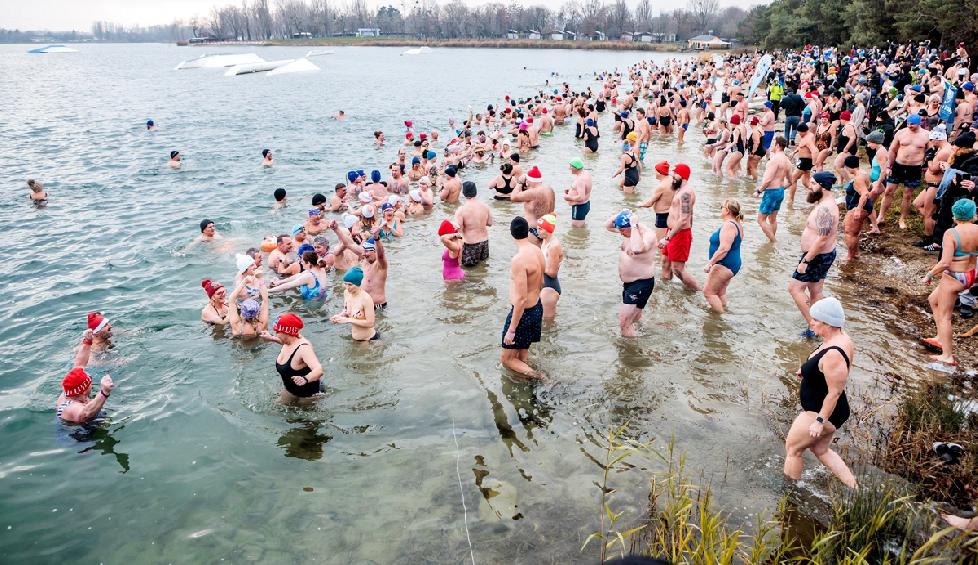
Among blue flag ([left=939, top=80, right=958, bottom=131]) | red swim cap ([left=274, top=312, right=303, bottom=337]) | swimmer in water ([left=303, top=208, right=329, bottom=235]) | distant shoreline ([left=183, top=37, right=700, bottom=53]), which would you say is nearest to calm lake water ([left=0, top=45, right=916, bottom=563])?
red swim cap ([left=274, top=312, right=303, bottom=337])

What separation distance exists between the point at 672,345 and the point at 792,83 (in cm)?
2348

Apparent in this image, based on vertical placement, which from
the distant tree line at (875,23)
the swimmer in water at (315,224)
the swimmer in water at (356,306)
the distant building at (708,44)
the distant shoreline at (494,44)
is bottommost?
the swimmer in water at (356,306)

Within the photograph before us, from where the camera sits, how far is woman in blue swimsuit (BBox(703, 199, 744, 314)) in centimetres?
696

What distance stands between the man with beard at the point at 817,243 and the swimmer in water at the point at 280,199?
11.0 meters

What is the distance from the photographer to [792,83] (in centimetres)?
2520

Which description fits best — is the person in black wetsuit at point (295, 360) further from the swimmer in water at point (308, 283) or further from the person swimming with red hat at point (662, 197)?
the person swimming with red hat at point (662, 197)

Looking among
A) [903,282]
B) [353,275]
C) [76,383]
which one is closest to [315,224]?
[353,275]

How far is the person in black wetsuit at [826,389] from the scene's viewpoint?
4203 millimetres

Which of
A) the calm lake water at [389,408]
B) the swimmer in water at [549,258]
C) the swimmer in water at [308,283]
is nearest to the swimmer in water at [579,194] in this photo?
the calm lake water at [389,408]

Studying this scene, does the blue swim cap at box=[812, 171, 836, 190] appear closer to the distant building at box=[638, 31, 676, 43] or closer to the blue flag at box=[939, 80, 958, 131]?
the blue flag at box=[939, 80, 958, 131]

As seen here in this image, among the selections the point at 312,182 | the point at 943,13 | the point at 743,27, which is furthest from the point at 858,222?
the point at 743,27

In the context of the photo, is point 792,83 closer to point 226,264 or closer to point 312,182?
point 312,182

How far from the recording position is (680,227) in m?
7.96

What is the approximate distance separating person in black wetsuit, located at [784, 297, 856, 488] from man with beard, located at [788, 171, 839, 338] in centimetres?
268
